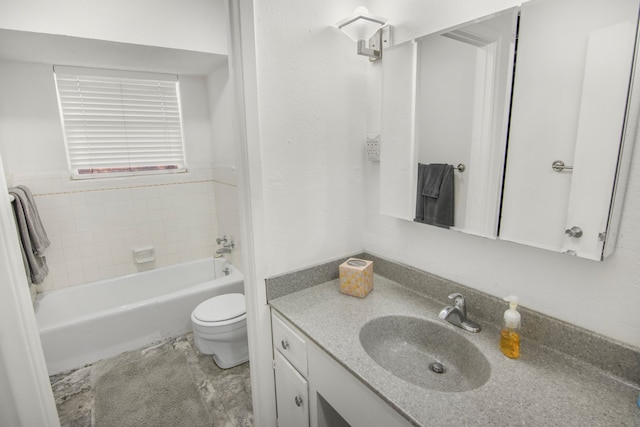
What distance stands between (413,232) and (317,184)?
49 centimetres

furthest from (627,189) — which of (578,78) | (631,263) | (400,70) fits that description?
(400,70)

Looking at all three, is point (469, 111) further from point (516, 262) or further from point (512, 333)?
point (512, 333)

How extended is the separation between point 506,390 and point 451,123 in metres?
0.88

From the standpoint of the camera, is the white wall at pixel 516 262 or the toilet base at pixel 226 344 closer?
the white wall at pixel 516 262

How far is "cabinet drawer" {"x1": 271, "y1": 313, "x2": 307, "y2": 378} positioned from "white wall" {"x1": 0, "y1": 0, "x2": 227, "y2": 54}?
1945 millimetres

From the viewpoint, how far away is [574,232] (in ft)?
3.00

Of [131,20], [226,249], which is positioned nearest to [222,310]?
[226,249]

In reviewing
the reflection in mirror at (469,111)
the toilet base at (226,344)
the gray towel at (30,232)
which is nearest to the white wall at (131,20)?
the gray towel at (30,232)

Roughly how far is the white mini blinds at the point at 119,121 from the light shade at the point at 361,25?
2.20 m

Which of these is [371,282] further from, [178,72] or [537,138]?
[178,72]

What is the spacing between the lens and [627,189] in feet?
2.76

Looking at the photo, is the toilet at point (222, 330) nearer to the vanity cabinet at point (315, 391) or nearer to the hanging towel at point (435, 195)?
the vanity cabinet at point (315, 391)

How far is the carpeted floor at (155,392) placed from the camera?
5.93 ft

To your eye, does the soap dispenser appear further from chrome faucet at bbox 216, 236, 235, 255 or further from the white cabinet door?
chrome faucet at bbox 216, 236, 235, 255
